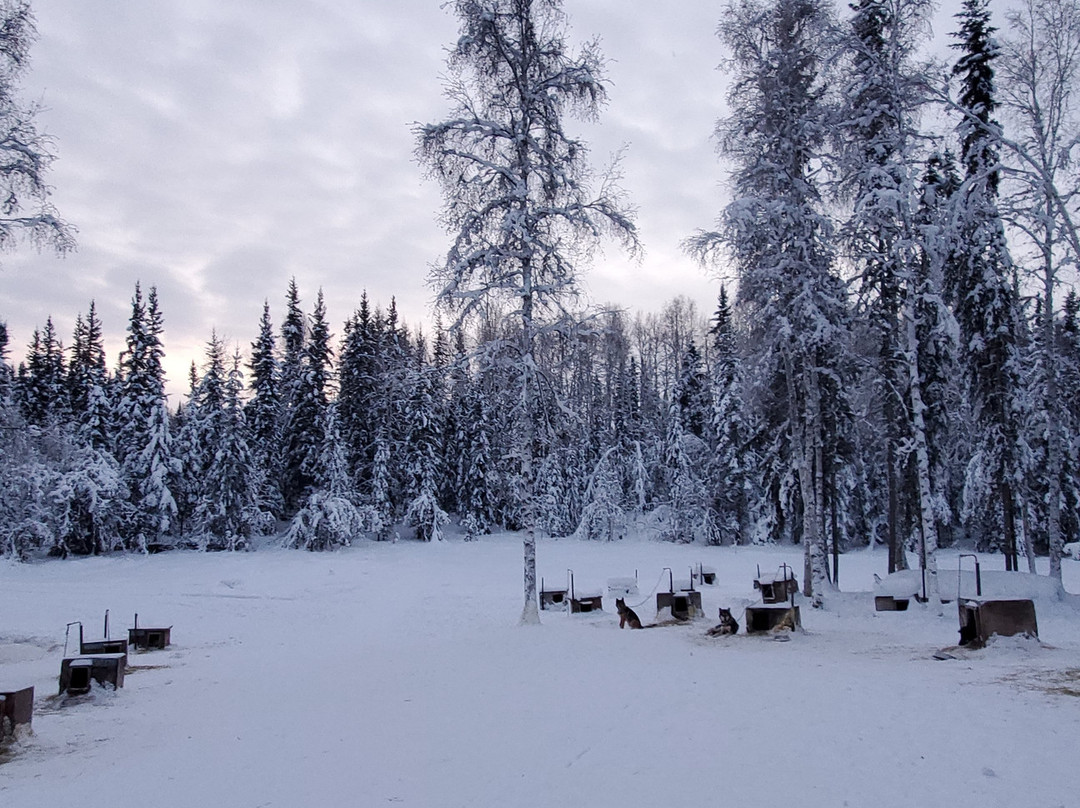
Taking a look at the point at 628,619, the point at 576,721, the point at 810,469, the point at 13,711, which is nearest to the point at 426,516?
the point at 810,469

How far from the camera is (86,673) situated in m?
10.5

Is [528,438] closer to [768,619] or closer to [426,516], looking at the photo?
[768,619]

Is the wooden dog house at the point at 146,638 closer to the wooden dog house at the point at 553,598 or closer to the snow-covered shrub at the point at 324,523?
the wooden dog house at the point at 553,598

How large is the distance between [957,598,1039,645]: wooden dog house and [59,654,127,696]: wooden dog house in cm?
1320

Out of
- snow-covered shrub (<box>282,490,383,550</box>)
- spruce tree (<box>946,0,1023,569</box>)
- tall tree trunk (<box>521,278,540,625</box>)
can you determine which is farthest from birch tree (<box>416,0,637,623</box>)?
snow-covered shrub (<box>282,490,383,550</box>)

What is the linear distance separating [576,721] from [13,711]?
5875mm

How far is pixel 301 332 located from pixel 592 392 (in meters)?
25.3

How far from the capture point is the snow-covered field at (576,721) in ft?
17.6

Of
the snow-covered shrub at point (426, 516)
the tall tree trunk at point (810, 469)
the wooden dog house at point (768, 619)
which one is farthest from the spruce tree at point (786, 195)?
the snow-covered shrub at point (426, 516)

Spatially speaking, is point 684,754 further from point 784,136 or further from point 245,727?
point 784,136

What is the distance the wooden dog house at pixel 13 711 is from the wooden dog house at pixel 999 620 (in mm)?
12753

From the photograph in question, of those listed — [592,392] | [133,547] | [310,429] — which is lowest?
[133,547]

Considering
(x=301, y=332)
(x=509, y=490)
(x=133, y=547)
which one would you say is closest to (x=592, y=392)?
(x=509, y=490)

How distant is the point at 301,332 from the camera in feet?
152
